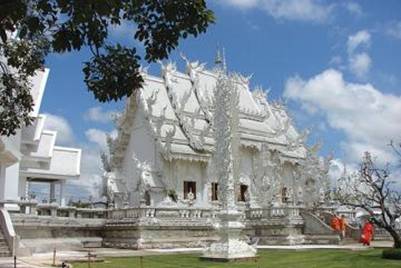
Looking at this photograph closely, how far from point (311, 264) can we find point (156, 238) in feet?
32.8

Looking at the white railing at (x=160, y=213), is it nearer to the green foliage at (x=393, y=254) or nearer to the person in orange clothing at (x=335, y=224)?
the person in orange clothing at (x=335, y=224)

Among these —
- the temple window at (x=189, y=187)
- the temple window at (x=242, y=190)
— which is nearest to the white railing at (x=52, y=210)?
the temple window at (x=189, y=187)

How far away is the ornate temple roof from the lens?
31453mm

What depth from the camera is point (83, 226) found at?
26469 mm

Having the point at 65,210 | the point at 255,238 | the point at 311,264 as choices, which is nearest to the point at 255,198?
the point at 255,238

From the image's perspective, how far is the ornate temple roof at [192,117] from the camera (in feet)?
103

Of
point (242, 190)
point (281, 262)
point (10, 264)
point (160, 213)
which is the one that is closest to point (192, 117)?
point (242, 190)

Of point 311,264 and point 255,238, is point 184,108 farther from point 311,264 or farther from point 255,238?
point 311,264

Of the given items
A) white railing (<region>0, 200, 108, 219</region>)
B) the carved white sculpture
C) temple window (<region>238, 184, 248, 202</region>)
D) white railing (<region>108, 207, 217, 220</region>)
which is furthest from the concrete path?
temple window (<region>238, 184, 248, 202</region>)

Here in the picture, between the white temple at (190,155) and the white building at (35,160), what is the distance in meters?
3.72

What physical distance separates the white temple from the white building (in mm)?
3722

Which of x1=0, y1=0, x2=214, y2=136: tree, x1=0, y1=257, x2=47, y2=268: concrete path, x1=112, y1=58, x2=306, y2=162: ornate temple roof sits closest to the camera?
x1=0, y1=0, x2=214, y2=136: tree

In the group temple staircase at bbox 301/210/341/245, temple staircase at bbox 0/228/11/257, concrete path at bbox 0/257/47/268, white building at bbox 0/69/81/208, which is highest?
white building at bbox 0/69/81/208

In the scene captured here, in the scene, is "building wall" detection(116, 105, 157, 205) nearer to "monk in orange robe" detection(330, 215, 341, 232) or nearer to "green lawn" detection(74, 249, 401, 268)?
"monk in orange robe" detection(330, 215, 341, 232)
